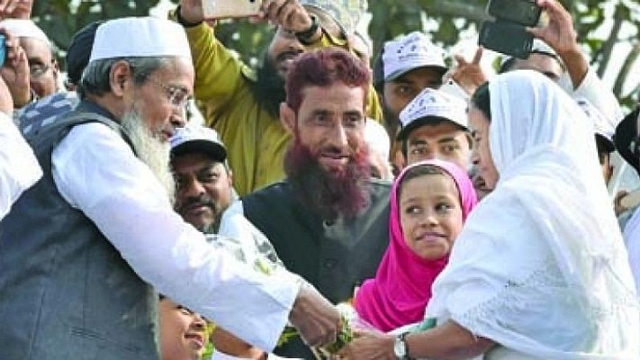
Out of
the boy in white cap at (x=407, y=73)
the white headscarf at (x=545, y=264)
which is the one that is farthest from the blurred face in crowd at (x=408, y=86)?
the white headscarf at (x=545, y=264)

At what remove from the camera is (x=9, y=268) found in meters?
8.90

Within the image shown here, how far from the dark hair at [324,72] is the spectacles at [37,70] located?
1.05 meters

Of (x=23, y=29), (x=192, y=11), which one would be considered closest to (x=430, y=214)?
(x=192, y=11)

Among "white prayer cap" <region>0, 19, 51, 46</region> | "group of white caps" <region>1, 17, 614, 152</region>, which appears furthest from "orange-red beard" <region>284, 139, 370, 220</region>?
"white prayer cap" <region>0, 19, 51, 46</region>

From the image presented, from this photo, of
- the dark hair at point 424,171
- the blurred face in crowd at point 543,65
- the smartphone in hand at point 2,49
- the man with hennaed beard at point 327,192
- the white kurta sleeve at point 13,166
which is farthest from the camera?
the blurred face in crowd at point 543,65

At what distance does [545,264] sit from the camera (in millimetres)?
8891

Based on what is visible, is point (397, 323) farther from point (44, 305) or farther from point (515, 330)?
point (44, 305)

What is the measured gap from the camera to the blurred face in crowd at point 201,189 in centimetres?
1062

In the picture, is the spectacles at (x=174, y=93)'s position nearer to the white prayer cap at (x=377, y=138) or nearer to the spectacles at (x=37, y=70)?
the white prayer cap at (x=377, y=138)

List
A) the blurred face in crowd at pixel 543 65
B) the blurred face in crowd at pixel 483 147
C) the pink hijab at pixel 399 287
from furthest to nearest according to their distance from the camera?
the blurred face in crowd at pixel 543 65
the pink hijab at pixel 399 287
the blurred face in crowd at pixel 483 147

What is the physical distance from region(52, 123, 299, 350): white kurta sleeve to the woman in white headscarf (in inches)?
16.4

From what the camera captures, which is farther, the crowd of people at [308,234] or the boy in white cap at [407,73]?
the boy in white cap at [407,73]

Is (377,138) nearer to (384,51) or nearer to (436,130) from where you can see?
(436,130)

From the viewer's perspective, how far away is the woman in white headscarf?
29.1 ft
